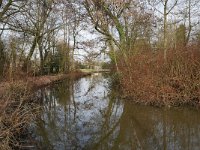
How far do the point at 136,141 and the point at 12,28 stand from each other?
20040 mm

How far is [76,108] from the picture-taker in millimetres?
15781

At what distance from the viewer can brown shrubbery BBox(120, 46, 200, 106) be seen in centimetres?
1451

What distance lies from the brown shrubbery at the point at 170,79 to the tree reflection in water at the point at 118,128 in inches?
25.6

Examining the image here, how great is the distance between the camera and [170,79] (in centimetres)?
1515

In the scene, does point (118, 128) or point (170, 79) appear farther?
point (170, 79)

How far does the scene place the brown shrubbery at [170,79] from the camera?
14.5m

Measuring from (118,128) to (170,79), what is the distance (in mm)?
5277

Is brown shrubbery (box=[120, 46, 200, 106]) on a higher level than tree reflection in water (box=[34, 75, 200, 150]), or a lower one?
higher

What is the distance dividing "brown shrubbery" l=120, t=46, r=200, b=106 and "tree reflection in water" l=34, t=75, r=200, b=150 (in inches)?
25.6

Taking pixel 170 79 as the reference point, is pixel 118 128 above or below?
below

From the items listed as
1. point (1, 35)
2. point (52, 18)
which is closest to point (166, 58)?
point (1, 35)

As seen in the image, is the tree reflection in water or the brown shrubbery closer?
the tree reflection in water

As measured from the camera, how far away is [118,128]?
1104 centimetres

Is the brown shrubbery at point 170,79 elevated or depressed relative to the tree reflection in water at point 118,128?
elevated
